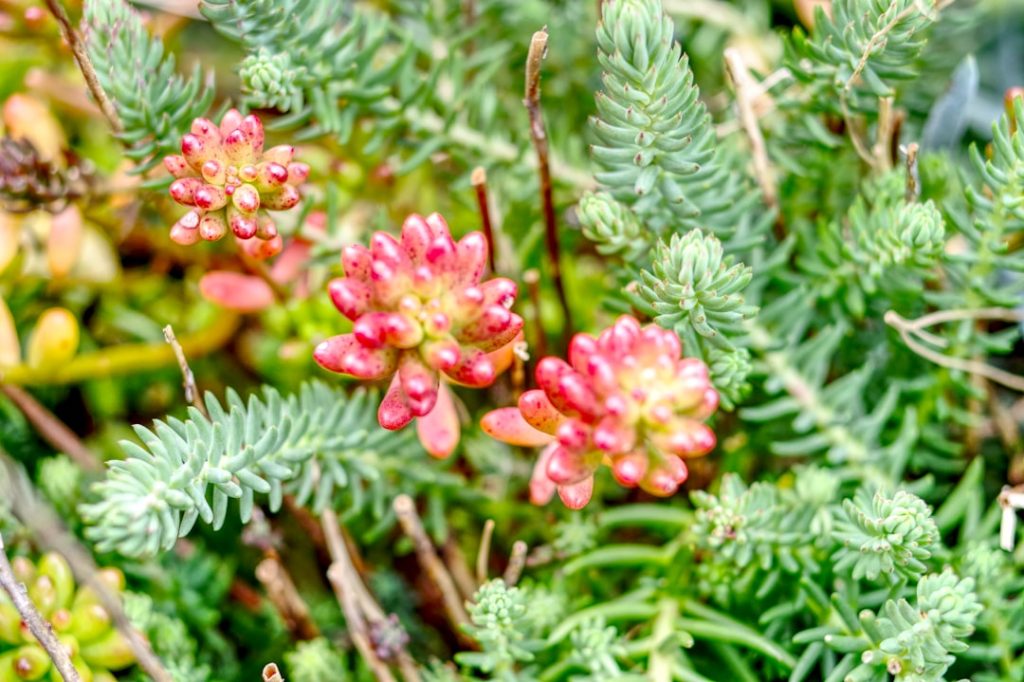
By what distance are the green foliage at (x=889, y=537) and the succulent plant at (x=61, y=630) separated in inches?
38.9

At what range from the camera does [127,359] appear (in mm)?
1863

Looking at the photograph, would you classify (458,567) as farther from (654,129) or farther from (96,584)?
(654,129)

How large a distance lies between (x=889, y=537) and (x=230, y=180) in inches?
36.0

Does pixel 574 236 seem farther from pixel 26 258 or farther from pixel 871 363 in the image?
pixel 26 258

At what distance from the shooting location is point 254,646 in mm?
1690

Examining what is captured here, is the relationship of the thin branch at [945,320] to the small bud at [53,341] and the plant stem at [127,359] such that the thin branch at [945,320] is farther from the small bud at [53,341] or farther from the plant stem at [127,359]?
the small bud at [53,341]

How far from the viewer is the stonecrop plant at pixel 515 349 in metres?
1.20

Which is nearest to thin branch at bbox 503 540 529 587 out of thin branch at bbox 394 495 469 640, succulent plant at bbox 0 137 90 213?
thin branch at bbox 394 495 469 640

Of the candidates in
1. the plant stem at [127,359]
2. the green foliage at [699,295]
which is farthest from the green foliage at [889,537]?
the plant stem at [127,359]

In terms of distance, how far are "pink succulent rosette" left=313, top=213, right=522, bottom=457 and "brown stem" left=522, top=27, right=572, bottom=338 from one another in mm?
312

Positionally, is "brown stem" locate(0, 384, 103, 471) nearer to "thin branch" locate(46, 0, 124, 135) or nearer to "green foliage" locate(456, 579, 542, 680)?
"thin branch" locate(46, 0, 124, 135)

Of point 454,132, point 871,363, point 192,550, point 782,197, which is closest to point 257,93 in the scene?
point 454,132

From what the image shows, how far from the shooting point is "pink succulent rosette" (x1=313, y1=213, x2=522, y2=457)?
1103mm

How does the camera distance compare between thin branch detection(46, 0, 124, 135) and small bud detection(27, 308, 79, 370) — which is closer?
thin branch detection(46, 0, 124, 135)
